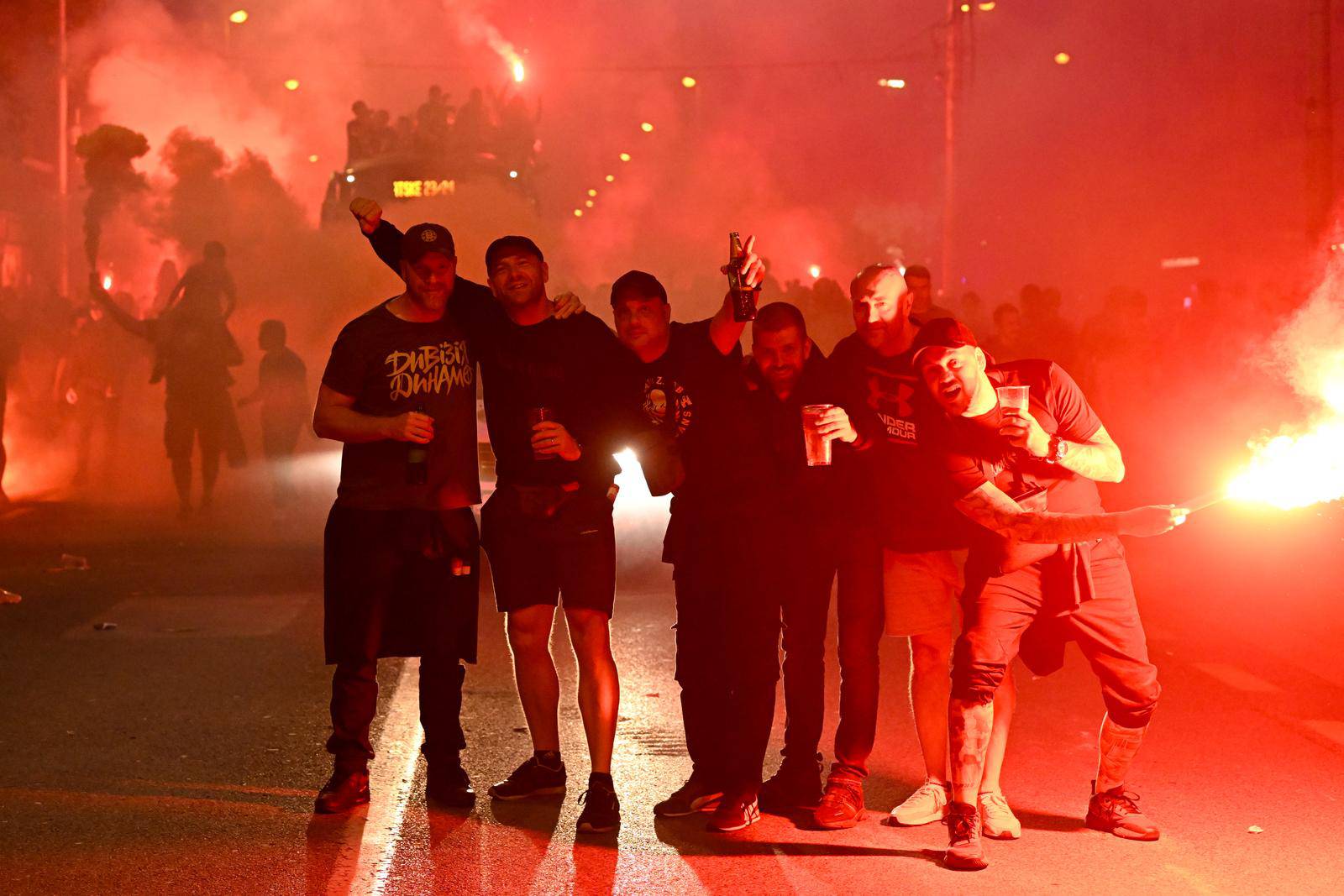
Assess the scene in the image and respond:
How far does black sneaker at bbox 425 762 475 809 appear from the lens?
18.1 ft

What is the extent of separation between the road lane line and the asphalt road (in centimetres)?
2

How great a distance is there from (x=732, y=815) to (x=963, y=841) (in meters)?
0.80

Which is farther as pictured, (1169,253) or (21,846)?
(1169,253)

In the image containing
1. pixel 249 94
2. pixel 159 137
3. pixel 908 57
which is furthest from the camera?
pixel 908 57

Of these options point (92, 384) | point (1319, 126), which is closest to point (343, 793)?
point (1319, 126)

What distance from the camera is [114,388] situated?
780 inches

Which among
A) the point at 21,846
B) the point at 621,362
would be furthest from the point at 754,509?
the point at 21,846

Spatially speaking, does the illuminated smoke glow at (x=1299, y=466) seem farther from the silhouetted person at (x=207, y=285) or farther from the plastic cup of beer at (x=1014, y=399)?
the silhouetted person at (x=207, y=285)

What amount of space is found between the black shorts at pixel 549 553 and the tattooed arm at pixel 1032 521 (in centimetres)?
131

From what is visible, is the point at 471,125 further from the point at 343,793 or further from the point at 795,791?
the point at 795,791

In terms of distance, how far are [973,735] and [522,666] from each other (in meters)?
1.64

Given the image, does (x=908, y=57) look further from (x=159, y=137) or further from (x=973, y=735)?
(x=973, y=735)

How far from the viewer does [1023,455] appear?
4.99 meters

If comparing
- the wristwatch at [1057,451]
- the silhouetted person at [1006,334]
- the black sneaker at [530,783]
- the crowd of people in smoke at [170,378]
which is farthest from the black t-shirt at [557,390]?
the crowd of people in smoke at [170,378]
